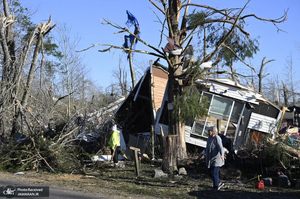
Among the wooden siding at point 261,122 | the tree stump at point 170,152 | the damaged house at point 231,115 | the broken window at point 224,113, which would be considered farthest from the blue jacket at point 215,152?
the wooden siding at point 261,122

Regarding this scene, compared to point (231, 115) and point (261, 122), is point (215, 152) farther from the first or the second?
point (261, 122)

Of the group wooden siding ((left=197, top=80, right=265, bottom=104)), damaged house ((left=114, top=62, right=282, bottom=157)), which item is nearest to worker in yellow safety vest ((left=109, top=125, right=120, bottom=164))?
damaged house ((left=114, top=62, right=282, bottom=157))

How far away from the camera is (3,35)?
15.4 meters

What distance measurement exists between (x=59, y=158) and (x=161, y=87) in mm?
7025

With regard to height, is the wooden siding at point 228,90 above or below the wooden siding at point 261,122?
above

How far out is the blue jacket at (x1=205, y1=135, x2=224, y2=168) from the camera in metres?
9.23

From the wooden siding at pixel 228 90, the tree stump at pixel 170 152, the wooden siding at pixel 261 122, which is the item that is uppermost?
the wooden siding at pixel 228 90

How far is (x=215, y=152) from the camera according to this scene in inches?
366

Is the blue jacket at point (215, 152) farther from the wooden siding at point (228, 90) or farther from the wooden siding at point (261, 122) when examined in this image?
the wooden siding at point (261, 122)

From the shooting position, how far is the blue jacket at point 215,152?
923 centimetres

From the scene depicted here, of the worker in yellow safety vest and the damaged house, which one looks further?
the damaged house

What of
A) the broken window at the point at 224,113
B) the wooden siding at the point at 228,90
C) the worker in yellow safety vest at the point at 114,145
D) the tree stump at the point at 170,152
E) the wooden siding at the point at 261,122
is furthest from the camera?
the wooden siding at the point at 261,122

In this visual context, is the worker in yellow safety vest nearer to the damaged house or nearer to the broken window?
the damaged house

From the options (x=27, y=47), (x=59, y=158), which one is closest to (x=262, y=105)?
(x=59, y=158)
